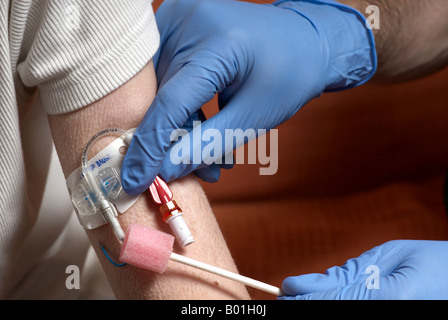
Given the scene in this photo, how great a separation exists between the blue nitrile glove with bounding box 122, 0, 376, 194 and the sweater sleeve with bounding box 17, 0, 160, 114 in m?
0.09

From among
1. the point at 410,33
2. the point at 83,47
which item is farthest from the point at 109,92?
the point at 410,33

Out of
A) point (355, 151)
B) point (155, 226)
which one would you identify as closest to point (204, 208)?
point (155, 226)

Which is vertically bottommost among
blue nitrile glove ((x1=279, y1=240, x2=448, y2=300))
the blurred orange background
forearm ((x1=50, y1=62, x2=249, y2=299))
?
the blurred orange background

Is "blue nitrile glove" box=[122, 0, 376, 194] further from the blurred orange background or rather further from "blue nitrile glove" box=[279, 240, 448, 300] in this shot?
the blurred orange background

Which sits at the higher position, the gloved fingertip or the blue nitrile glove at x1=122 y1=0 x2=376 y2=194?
the blue nitrile glove at x1=122 y1=0 x2=376 y2=194

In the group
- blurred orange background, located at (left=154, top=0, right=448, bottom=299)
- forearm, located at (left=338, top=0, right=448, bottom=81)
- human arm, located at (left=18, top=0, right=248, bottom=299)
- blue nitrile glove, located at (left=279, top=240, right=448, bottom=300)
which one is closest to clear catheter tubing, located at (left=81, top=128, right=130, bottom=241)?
human arm, located at (left=18, top=0, right=248, bottom=299)

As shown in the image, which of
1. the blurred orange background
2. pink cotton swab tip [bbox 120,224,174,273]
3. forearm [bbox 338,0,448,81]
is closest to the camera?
pink cotton swab tip [bbox 120,224,174,273]

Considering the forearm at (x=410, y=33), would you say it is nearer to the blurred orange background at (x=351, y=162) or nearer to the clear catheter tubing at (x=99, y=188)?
the blurred orange background at (x=351, y=162)

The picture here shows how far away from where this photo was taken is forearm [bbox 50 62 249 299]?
Answer: 724 mm

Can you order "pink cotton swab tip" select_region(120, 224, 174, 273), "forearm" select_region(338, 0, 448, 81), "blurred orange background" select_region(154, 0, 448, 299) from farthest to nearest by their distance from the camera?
"blurred orange background" select_region(154, 0, 448, 299) < "forearm" select_region(338, 0, 448, 81) < "pink cotton swab tip" select_region(120, 224, 174, 273)

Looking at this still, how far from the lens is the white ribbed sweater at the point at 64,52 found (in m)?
0.70

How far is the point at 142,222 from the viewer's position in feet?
2.40

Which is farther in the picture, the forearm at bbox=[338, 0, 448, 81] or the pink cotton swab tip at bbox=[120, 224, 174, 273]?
the forearm at bbox=[338, 0, 448, 81]

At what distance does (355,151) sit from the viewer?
1429 millimetres
